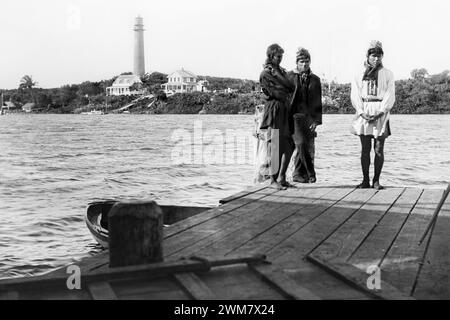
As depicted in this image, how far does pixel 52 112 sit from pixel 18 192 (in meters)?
148

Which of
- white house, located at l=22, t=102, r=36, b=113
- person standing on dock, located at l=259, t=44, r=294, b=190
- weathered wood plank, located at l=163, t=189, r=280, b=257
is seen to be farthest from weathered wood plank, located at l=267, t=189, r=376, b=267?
white house, located at l=22, t=102, r=36, b=113

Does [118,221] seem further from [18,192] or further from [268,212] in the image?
[18,192]

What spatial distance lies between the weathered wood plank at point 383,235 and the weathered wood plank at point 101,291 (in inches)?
68.1

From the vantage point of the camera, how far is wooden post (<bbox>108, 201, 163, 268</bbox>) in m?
3.62

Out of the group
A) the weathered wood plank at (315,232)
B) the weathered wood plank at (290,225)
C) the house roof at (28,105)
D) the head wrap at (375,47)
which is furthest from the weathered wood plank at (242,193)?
the house roof at (28,105)

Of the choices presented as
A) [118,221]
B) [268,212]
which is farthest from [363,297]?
[268,212]

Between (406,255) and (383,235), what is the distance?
0.72 meters

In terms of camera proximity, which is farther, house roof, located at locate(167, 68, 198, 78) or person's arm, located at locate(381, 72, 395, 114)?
house roof, located at locate(167, 68, 198, 78)

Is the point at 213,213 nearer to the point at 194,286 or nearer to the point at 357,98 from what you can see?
the point at 194,286

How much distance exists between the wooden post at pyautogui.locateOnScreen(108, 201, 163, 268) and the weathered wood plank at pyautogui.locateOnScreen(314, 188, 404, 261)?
127 cm

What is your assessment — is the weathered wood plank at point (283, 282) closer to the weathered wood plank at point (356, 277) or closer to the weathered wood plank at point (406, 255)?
the weathered wood plank at point (356, 277)

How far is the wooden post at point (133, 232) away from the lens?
362cm

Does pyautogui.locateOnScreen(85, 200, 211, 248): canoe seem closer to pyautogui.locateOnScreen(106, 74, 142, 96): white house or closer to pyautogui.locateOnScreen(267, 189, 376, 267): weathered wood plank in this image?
pyautogui.locateOnScreen(267, 189, 376, 267): weathered wood plank

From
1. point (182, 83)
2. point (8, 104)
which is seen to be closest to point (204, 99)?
point (182, 83)
